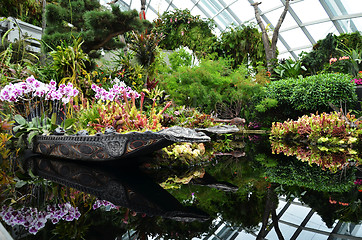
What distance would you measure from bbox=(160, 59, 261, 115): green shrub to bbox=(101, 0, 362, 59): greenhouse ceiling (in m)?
5.69

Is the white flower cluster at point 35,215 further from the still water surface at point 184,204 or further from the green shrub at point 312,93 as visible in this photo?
the green shrub at point 312,93

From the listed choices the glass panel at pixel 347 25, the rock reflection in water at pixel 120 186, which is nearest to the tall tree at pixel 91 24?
the rock reflection in water at pixel 120 186

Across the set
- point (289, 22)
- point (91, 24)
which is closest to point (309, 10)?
point (289, 22)

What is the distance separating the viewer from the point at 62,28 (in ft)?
25.8

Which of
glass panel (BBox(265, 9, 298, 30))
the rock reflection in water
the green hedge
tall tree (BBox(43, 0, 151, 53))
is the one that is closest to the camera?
the rock reflection in water

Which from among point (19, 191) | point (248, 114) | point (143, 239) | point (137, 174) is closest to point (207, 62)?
point (248, 114)

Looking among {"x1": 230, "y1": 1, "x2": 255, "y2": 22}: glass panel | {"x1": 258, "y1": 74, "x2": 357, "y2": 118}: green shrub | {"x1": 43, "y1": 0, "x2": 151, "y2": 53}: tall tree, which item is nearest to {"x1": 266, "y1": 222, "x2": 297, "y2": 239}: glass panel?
{"x1": 43, "y1": 0, "x2": 151, "y2": 53}: tall tree

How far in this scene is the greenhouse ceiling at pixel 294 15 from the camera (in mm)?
14969

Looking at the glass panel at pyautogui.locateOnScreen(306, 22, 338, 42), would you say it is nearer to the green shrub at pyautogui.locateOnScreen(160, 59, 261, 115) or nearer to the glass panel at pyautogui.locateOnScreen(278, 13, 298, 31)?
the glass panel at pyautogui.locateOnScreen(278, 13, 298, 31)

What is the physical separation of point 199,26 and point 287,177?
14129 millimetres

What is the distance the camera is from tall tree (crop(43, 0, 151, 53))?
22.3ft

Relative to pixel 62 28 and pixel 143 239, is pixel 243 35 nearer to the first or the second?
pixel 62 28

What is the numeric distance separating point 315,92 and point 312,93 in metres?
0.12

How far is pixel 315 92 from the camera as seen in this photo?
850cm
